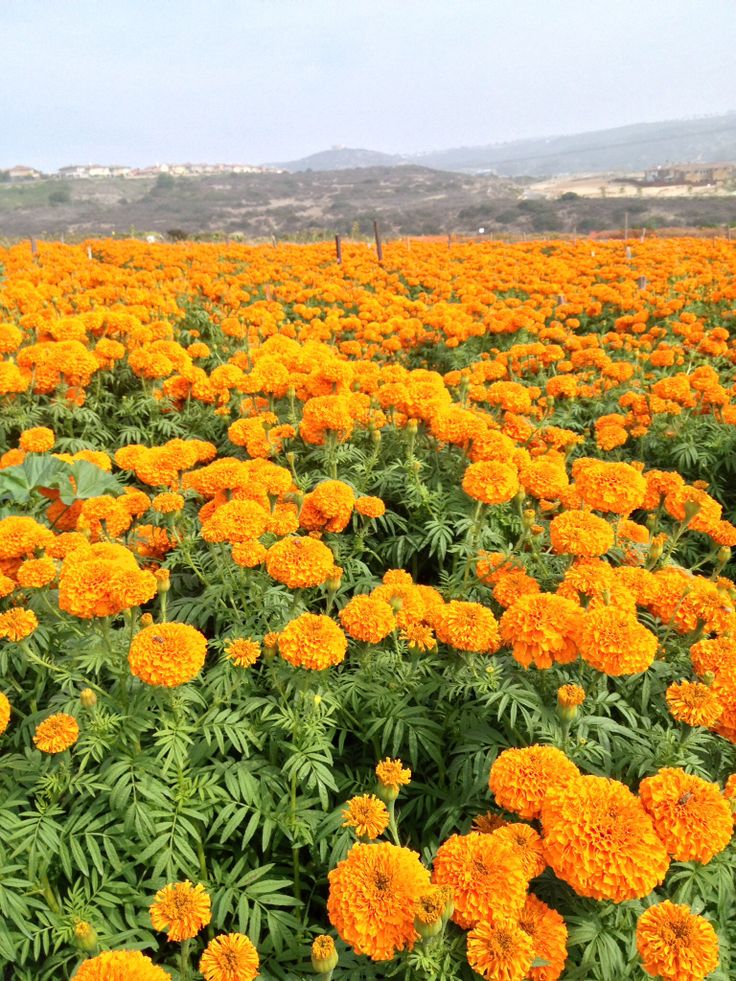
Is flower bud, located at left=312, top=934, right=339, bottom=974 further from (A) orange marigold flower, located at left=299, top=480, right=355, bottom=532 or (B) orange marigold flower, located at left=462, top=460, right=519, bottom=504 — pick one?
(B) orange marigold flower, located at left=462, top=460, right=519, bottom=504

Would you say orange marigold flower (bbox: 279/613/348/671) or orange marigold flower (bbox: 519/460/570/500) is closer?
orange marigold flower (bbox: 279/613/348/671)

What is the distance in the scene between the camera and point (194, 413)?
538 cm

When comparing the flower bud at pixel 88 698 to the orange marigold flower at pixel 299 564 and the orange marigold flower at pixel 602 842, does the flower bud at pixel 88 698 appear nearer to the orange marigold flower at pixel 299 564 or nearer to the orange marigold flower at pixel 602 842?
the orange marigold flower at pixel 299 564

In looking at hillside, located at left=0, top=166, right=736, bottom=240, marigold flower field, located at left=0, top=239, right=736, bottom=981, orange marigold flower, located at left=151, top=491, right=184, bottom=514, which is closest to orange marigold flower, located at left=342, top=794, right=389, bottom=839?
marigold flower field, located at left=0, top=239, right=736, bottom=981

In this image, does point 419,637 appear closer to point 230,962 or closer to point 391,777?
point 391,777

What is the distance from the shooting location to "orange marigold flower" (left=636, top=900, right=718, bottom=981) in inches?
57.1

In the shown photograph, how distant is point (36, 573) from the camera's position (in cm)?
261

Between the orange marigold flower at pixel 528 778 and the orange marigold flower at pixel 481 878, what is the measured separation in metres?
0.17

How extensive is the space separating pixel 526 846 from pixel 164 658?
1309 millimetres

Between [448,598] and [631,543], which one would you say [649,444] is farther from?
[448,598]

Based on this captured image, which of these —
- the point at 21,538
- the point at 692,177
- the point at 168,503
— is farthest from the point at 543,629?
the point at 692,177

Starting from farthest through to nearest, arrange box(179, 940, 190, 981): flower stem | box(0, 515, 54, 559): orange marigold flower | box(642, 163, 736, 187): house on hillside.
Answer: box(642, 163, 736, 187): house on hillside
box(0, 515, 54, 559): orange marigold flower
box(179, 940, 190, 981): flower stem

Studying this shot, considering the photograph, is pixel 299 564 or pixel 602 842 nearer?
pixel 602 842

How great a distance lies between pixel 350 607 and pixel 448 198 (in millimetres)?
82752
